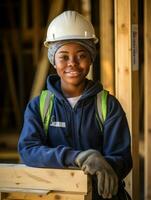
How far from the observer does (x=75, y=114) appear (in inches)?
103

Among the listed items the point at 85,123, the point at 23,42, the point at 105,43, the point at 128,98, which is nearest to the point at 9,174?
the point at 85,123

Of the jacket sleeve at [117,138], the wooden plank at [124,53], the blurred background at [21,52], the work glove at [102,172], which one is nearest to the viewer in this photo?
the work glove at [102,172]

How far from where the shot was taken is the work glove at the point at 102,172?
7.48ft

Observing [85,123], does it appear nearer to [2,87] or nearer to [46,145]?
[46,145]

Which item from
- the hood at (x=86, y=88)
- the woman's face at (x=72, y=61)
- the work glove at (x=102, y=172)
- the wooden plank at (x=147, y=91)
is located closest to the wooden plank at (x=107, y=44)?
the wooden plank at (x=147, y=91)

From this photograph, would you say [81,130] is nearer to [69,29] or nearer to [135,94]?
[69,29]

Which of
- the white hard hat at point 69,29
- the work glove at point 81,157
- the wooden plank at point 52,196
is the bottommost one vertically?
the wooden plank at point 52,196

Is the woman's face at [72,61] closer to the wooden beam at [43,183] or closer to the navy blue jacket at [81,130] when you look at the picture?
the navy blue jacket at [81,130]

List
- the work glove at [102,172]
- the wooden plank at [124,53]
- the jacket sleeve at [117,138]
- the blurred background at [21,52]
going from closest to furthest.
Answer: the work glove at [102,172], the jacket sleeve at [117,138], the wooden plank at [124,53], the blurred background at [21,52]

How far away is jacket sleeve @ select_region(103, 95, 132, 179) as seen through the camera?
2.54 meters

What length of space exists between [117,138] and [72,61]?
43cm

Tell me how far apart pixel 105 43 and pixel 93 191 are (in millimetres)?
1761

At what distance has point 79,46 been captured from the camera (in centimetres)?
260

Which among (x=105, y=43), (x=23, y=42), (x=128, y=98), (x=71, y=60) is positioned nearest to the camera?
(x=71, y=60)
